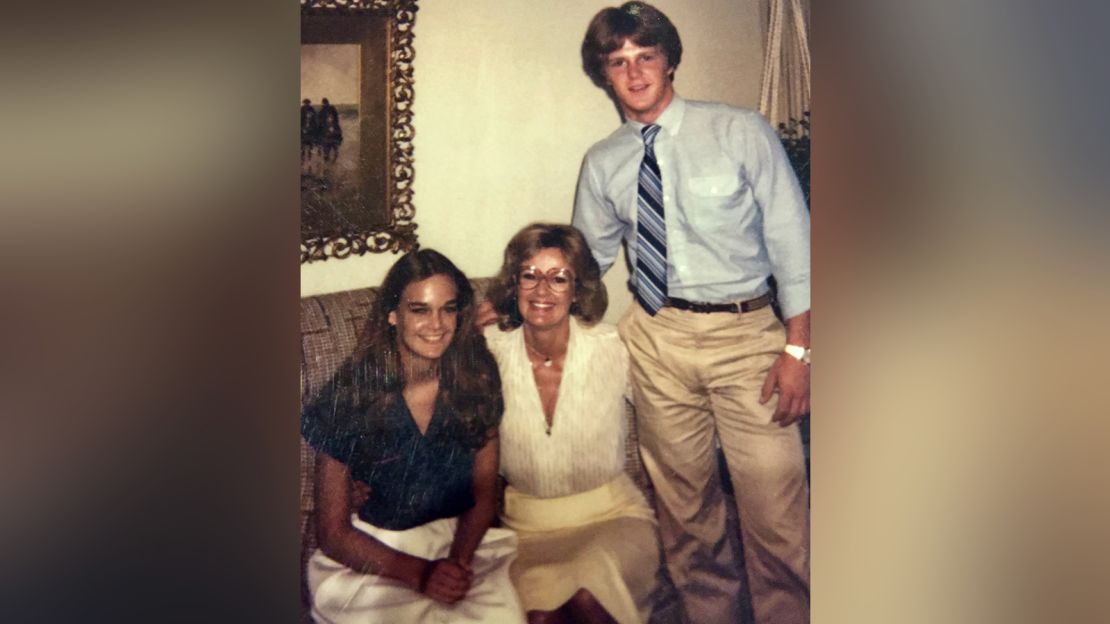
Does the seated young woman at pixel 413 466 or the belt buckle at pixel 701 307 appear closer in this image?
the seated young woman at pixel 413 466

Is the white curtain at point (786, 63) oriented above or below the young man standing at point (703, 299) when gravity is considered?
above

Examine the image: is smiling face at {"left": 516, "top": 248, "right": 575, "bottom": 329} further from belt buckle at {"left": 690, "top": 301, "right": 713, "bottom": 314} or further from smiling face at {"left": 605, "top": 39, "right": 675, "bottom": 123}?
smiling face at {"left": 605, "top": 39, "right": 675, "bottom": 123}

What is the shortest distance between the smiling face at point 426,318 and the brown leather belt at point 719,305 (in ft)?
1.93

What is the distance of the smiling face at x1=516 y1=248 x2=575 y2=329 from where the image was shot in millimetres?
2742

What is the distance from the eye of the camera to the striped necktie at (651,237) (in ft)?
9.08

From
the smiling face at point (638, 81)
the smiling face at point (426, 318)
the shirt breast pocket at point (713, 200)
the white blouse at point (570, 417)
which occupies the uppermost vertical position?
the smiling face at point (638, 81)

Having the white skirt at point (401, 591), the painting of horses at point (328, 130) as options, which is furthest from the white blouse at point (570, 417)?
the painting of horses at point (328, 130)

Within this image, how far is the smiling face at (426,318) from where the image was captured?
2703 mm

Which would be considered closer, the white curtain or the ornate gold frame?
the ornate gold frame

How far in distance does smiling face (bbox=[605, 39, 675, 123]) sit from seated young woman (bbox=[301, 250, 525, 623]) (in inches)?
26.0

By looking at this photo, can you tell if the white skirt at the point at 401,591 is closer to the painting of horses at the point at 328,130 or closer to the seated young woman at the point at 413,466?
the seated young woman at the point at 413,466

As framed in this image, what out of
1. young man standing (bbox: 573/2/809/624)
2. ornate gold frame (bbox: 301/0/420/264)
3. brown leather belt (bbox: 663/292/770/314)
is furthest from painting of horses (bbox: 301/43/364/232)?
brown leather belt (bbox: 663/292/770/314)
